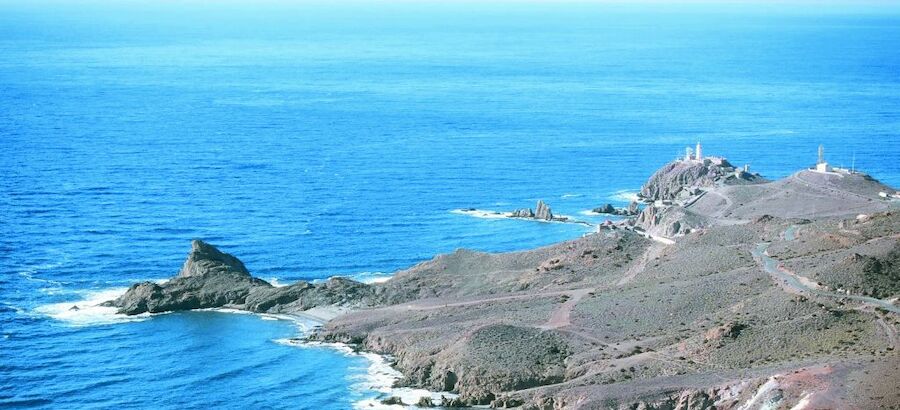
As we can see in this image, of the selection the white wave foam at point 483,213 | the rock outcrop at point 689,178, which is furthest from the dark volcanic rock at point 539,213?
the rock outcrop at point 689,178

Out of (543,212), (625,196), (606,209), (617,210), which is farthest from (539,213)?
(625,196)

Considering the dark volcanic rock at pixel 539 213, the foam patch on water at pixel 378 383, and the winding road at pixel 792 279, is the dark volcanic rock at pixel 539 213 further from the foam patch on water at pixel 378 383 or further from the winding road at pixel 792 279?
the foam patch on water at pixel 378 383

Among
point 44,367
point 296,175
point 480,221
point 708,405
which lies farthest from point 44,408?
point 296,175

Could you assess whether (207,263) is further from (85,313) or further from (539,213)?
(539,213)

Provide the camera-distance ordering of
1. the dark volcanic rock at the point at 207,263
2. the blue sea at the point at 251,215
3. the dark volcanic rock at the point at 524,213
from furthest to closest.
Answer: the dark volcanic rock at the point at 524,213, the dark volcanic rock at the point at 207,263, the blue sea at the point at 251,215

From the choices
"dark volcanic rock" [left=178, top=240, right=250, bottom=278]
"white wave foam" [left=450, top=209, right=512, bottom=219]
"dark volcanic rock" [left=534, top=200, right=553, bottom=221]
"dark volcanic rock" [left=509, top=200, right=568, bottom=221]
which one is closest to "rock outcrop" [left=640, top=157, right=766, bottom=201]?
"dark volcanic rock" [left=509, top=200, right=568, bottom=221]

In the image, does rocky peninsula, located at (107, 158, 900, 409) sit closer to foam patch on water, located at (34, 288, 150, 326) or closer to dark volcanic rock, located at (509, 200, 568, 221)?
foam patch on water, located at (34, 288, 150, 326)

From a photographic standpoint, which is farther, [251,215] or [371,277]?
[251,215]

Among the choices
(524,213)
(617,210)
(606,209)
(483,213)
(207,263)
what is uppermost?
(207,263)
